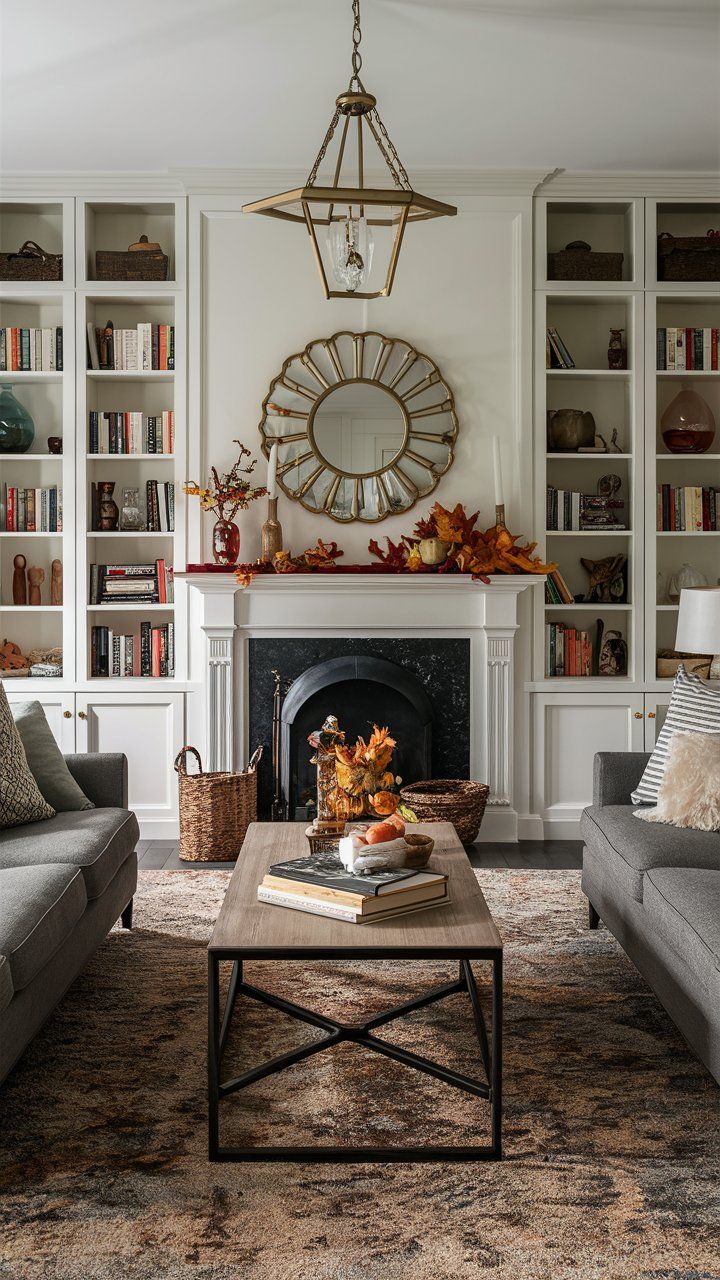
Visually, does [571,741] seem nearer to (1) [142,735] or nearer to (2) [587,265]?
Answer: (1) [142,735]

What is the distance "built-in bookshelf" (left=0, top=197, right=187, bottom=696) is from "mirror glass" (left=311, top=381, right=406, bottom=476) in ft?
2.24

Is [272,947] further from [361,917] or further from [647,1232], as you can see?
[647,1232]

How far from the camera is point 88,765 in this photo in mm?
3477

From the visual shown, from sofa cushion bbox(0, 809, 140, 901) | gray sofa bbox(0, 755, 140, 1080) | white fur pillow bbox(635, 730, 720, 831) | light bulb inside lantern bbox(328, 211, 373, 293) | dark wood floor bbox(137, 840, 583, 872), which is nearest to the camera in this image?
gray sofa bbox(0, 755, 140, 1080)

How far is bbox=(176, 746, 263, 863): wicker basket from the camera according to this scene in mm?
4375

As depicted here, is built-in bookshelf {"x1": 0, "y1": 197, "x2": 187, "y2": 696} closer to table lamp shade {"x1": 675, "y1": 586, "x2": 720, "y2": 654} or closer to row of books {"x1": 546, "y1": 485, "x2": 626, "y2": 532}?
row of books {"x1": 546, "y1": 485, "x2": 626, "y2": 532}

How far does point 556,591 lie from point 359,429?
1.22 meters

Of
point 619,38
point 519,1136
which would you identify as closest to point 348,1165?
point 519,1136

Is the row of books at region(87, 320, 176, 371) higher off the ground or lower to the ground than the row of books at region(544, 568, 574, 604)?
higher

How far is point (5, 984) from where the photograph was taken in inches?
79.2

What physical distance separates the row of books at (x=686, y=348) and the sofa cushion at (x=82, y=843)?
3286 millimetres

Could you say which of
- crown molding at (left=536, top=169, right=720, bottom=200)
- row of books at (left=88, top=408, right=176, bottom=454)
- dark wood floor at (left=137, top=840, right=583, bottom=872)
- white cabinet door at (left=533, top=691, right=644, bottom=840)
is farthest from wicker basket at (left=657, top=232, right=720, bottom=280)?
dark wood floor at (left=137, top=840, right=583, bottom=872)

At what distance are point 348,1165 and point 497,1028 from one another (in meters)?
0.40

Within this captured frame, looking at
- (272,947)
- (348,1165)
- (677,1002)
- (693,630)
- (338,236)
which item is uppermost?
(338,236)
